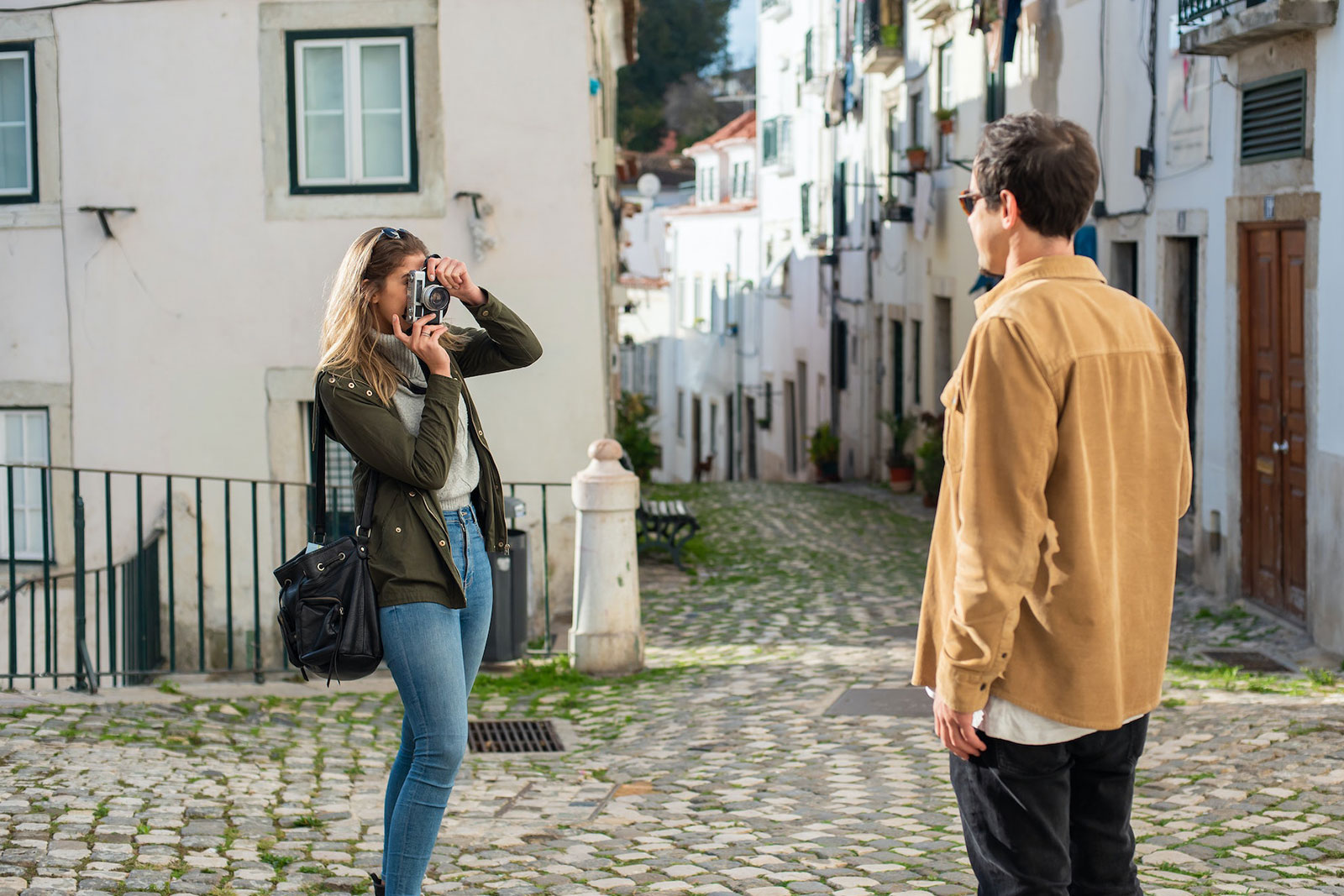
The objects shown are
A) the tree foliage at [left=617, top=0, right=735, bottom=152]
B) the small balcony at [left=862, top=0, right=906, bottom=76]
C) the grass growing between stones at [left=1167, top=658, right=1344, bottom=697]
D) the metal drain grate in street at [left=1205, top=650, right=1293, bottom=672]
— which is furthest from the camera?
the tree foliage at [left=617, top=0, right=735, bottom=152]

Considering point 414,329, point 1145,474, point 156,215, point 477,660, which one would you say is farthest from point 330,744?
point 156,215

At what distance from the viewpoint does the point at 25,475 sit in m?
11.0

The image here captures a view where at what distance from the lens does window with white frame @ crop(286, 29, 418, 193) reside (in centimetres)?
1059

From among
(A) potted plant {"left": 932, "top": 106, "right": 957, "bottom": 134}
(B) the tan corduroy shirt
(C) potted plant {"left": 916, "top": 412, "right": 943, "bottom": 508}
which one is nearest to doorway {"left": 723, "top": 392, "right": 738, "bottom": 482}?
(C) potted plant {"left": 916, "top": 412, "right": 943, "bottom": 508}

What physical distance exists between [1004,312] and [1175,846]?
9.17 feet

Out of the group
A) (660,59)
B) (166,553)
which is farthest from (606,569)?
(660,59)

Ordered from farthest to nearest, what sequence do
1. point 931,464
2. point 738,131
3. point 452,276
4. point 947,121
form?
1. point 738,131
2. point 947,121
3. point 931,464
4. point 452,276

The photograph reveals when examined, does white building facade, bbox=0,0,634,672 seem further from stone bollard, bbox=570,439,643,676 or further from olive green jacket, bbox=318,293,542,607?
olive green jacket, bbox=318,293,542,607

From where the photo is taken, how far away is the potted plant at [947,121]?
19422 millimetres

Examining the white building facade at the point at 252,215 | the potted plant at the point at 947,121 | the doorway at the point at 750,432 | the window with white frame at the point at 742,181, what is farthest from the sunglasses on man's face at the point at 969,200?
the window with white frame at the point at 742,181

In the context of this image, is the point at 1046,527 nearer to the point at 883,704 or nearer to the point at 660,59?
the point at 883,704

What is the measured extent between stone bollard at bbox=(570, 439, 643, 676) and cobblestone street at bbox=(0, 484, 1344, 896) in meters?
0.18

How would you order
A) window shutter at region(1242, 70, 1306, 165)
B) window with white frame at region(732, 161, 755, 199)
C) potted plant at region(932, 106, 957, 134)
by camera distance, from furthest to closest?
1. window with white frame at region(732, 161, 755, 199)
2. potted plant at region(932, 106, 957, 134)
3. window shutter at region(1242, 70, 1306, 165)

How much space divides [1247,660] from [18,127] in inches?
354
